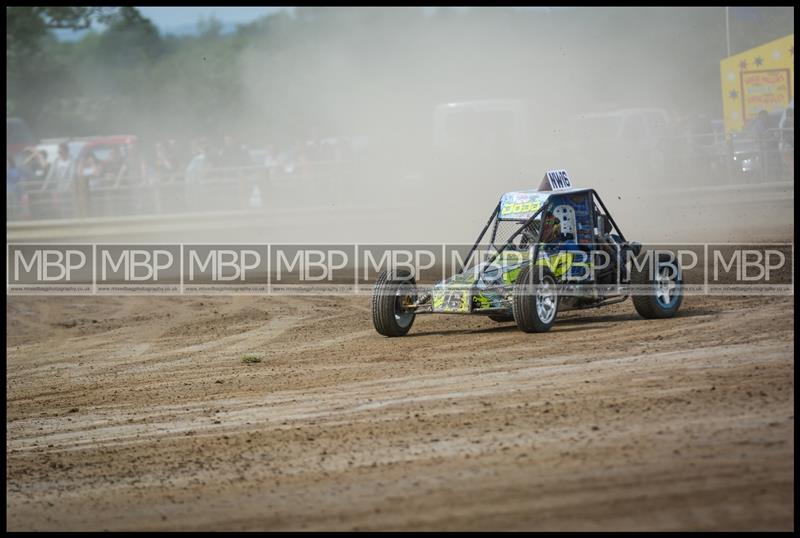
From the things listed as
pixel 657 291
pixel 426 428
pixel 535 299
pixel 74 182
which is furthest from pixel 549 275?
pixel 74 182

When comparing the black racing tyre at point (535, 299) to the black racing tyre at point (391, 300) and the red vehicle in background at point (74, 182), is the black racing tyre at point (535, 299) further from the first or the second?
the red vehicle in background at point (74, 182)

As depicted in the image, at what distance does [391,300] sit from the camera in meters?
9.12

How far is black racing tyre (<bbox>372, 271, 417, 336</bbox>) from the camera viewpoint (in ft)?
29.9

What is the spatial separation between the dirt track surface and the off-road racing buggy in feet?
0.71

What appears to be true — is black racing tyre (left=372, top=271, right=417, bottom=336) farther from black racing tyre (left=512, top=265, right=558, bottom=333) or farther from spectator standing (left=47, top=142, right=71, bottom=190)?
spectator standing (left=47, top=142, right=71, bottom=190)

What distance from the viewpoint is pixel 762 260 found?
12.9 metres

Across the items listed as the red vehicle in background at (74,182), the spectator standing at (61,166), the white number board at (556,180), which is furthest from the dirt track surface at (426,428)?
the spectator standing at (61,166)

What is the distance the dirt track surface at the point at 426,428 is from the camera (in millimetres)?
4715

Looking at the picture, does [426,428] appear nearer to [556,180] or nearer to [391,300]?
[391,300]

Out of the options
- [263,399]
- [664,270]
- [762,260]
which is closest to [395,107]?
[762,260]

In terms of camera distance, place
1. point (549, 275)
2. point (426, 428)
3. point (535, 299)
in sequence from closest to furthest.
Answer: point (426, 428) < point (535, 299) < point (549, 275)

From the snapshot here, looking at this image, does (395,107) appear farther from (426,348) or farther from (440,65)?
(426,348)

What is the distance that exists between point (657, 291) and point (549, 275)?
1.03 metres

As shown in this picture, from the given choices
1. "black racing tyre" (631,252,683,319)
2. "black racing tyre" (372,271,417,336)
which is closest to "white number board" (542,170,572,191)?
"black racing tyre" (631,252,683,319)
